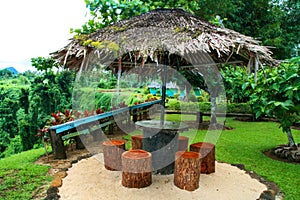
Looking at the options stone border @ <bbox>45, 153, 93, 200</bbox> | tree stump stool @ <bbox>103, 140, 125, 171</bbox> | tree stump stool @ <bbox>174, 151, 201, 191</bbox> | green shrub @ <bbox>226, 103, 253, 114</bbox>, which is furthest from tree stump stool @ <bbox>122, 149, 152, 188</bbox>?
green shrub @ <bbox>226, 103, 253, 114</bbox>

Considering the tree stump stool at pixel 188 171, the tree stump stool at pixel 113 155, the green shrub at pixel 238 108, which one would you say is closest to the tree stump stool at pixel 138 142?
the tree stump stool at pixel 113 155

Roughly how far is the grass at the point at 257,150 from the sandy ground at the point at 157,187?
409 millimetres

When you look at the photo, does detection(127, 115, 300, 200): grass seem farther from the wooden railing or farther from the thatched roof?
the thatched roof

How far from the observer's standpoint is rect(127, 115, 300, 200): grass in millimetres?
3589

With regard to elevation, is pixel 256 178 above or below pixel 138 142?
below

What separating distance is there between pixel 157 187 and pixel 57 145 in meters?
2.18

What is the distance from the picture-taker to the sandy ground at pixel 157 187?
2.87 meters

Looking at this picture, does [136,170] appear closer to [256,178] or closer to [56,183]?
[56,183]

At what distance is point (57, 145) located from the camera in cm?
435

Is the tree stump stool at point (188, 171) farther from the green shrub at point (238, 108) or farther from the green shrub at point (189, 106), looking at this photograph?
the green shrub at point (189, 106)

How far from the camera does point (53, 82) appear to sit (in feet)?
38.3

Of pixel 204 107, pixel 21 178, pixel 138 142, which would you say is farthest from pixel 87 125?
pixel 204 107

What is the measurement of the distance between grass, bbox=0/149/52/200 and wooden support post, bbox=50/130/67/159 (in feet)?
1.37

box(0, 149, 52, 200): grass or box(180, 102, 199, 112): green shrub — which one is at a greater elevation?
box(180, 102, 199, 112): green shrub
